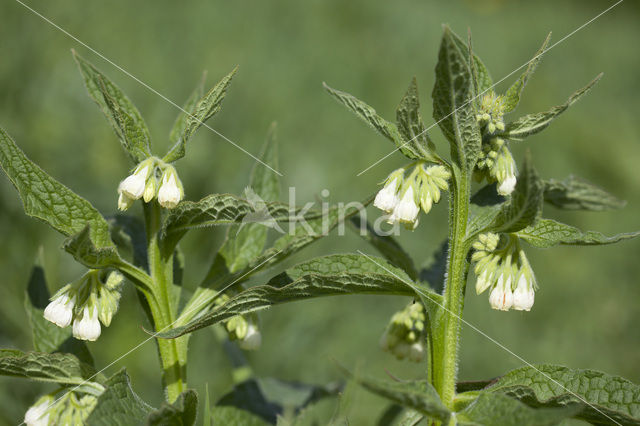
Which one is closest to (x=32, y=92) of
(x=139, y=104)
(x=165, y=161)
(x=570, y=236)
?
(x=139, y=104)

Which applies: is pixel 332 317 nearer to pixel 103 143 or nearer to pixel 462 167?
pixel 103 143

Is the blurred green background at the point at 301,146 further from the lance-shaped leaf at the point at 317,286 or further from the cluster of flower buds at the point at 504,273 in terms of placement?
the cluster of flower buds at the point at 504,273

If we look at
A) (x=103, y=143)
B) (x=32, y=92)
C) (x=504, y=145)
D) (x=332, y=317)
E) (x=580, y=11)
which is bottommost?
(x=332, y=317)

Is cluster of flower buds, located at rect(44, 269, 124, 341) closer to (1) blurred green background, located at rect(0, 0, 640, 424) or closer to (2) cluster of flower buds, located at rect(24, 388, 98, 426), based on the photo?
(2) cluster of flower buds, located at rect(24, 388, 98, 426)

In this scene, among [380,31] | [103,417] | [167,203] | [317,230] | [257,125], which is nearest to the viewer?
[103,417]

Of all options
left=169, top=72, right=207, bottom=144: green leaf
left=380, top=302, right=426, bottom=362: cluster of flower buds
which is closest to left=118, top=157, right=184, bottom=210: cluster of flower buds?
left=169, top=72, right=207, bottom=144: green leaf

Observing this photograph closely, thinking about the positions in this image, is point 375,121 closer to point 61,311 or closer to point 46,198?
point 46,198

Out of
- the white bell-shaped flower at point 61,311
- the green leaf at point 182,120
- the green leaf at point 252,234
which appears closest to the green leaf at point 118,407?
the white bell-shaped flower at point 61,311

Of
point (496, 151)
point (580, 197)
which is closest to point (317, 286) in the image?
point (496, 151)
